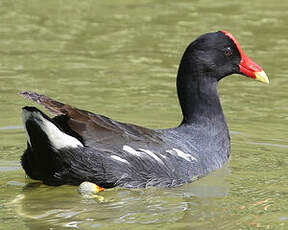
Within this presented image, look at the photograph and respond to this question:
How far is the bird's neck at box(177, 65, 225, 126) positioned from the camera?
8.20 metres

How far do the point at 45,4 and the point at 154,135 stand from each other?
693 centimetres

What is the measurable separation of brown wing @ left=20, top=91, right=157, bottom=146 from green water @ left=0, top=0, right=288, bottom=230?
46 cm

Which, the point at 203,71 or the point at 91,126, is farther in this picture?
the point at 203,71

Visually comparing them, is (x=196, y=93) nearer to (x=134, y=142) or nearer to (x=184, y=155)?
(x=184, y=155)

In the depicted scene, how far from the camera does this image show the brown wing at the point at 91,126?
696cm

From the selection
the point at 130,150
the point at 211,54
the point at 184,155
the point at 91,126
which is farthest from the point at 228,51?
the point at 91,126

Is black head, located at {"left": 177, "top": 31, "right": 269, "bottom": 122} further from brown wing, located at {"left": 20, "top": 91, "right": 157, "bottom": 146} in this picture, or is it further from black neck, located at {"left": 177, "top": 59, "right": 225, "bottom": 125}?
brown wing, located at {"left": 20, "top": 91, "right": 157, "bottom": 146}

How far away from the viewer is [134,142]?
24.1ft

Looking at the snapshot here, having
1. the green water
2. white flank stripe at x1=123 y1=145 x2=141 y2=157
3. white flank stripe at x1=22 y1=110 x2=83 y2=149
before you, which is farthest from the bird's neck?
white flank stripe at x1=22 y1=110 x2=83 y2=149

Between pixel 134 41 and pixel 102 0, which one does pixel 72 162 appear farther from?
pixel 102 0

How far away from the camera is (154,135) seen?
25.0 ft

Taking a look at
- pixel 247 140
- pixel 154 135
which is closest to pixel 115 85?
pixel 247 140

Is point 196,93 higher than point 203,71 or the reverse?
the reverse

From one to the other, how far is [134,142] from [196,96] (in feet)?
Result: 3.74
